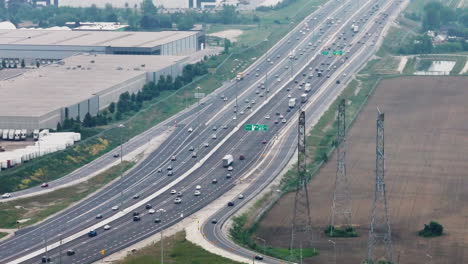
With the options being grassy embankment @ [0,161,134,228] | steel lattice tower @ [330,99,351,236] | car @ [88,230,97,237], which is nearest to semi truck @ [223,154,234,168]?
grassy embankment @ [0,161,134,228]

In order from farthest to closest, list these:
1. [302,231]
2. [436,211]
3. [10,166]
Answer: [10,166] < [436,211] < [302,231]

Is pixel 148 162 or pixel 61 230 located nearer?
pixel 61 230

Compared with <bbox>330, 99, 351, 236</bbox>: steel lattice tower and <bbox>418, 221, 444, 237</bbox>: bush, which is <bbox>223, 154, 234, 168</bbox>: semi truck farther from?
<bbox>418, 221, 444, 237</bbox>: bush

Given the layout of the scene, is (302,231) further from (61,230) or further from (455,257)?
(61,230)

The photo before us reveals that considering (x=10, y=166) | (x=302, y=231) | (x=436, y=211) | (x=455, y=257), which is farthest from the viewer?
(x=10, y=166)

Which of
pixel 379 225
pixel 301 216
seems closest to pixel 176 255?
pixel 301 216

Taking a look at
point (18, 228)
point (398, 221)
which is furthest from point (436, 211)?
point (18, 228)
